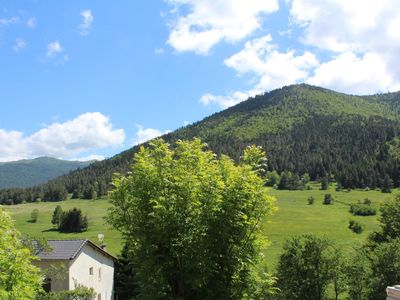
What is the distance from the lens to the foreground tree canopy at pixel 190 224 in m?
13.0

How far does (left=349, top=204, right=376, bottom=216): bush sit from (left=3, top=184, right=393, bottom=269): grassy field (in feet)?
7.02

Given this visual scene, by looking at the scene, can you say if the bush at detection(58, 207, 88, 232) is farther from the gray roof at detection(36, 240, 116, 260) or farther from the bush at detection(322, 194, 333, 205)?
the gray roof at detection(36, 240, 116, 260)

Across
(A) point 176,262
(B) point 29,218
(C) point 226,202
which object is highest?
(C) point 226,202

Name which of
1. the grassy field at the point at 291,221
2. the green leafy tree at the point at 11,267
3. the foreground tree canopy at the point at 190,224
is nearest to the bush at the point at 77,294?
the foreground tree canopy at the point at 190,224

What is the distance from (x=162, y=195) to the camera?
526 inches

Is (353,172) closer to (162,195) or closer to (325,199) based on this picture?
(325,199)

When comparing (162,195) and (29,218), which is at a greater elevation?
(162,195)

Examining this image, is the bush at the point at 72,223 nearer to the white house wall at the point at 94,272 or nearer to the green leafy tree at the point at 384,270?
the white house wall at the point at 94,272

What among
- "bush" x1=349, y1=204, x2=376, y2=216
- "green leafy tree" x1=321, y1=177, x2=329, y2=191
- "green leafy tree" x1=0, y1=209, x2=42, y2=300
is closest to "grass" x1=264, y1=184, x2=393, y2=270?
"bush" x1=349, y1=204, x2=376, y2=216

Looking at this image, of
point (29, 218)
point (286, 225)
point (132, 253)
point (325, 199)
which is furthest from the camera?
point (325, 199)

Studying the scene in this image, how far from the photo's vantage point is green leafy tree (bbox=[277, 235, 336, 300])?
43.7m

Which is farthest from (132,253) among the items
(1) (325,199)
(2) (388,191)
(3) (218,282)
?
(2) (388,191)

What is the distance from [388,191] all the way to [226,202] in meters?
162

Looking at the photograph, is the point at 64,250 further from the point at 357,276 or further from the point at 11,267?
the point at 357,276
